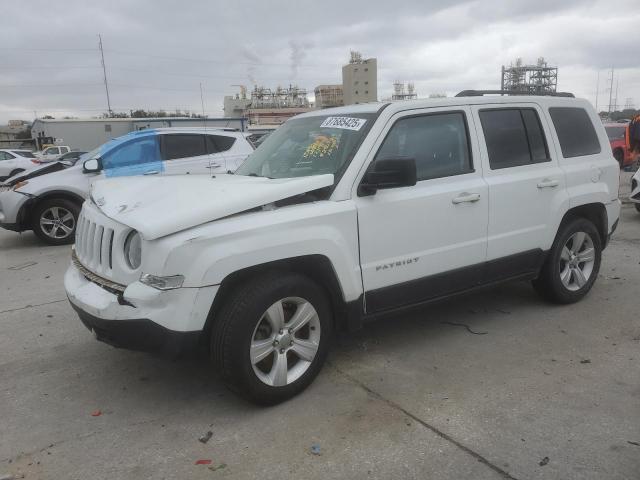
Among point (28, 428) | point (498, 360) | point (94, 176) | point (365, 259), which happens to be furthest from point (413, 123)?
point (94, 176)

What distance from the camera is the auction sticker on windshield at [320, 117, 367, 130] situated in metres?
3.64

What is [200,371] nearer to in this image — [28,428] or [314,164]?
[28,428]

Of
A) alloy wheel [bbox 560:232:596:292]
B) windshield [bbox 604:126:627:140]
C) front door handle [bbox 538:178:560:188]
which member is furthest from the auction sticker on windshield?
windshield [bbox 604:126:627:140]

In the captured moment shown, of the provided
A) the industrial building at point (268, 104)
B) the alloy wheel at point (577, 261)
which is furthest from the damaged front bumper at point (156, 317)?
the industrial building at point (268, 104)

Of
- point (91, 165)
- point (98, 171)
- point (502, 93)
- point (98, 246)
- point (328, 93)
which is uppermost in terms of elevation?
point (328, 93)

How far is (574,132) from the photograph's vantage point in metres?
4.71

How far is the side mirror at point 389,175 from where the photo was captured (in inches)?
129

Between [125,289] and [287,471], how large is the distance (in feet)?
4.27

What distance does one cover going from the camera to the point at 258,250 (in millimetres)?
2934

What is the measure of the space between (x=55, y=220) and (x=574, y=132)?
760 cm

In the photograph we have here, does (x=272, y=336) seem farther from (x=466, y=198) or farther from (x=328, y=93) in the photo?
(x=328, y=93)

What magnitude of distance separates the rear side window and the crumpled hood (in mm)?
1542

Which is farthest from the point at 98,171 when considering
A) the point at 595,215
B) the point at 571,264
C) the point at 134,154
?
the point at 595,215

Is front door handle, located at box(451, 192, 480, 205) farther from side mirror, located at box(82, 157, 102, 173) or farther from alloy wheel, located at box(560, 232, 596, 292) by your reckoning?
side mirror, located at box(82, 157, 102, 173)
